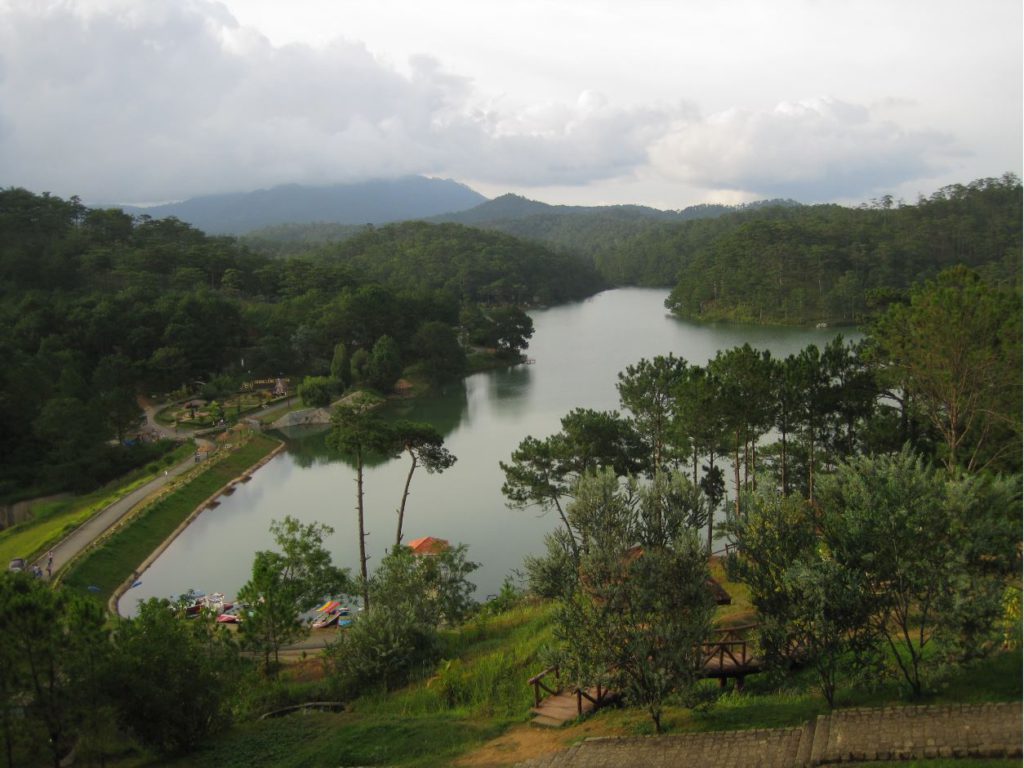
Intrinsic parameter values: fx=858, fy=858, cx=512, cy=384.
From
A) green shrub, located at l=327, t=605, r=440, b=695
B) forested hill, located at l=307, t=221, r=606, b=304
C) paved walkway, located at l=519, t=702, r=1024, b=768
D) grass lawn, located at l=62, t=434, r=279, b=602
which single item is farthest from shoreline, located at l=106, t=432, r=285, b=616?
forested hill, located at l=307, t=221, r=606, b=304

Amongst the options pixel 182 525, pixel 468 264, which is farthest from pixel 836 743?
pixel 468 264

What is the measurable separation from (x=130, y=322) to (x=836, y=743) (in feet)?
124

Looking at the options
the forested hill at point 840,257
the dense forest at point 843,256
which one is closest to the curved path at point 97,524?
the dense forest at point 843,256

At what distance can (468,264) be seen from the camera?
250 feet

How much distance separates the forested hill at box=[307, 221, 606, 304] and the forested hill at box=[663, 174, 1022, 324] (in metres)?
14.3

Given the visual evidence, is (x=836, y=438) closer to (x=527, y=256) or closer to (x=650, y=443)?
(x=650, y=443)

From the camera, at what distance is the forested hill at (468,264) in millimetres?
74938

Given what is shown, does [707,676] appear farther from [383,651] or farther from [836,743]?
[383,651]

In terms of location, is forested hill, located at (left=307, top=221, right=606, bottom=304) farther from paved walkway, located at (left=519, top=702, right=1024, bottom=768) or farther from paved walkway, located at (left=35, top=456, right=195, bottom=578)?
paved walkway, located at (left=519, top=702, right=1024, bottom=768)

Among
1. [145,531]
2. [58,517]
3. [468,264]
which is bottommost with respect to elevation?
[145,531]

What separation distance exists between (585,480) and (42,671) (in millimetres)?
5279

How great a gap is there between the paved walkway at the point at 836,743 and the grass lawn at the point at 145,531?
13.7 metres

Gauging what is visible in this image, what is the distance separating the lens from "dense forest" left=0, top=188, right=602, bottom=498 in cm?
2519

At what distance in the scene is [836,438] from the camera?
54.0ft
